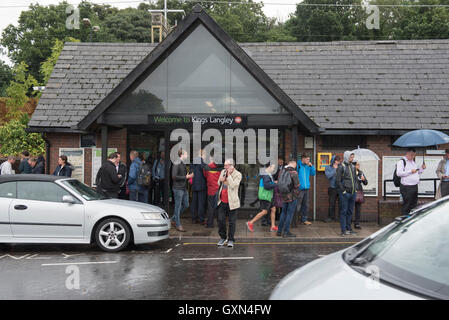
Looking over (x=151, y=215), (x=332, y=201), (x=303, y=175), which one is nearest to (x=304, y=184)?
(x=303, y=175)

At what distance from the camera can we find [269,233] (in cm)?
1131

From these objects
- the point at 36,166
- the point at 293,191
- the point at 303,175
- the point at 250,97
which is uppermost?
the point at 250,97

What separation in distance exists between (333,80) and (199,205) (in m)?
6.89

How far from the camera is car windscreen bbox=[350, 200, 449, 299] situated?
2.86 meters

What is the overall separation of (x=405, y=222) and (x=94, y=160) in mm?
12203

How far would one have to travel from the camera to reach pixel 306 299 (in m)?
2.86

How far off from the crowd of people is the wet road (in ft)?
3.58

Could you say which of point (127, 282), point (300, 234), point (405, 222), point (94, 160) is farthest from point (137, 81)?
point (405, 222)

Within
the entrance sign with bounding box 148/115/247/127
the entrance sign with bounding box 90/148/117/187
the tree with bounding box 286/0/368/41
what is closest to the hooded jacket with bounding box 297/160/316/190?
the entrance sign with bounding box 148/115/247/127

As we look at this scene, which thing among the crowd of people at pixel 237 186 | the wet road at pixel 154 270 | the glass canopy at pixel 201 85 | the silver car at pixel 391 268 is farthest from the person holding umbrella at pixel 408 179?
the silver car at pixel 391 268

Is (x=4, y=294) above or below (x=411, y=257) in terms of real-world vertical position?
below

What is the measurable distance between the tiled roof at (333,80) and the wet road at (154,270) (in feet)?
19.1

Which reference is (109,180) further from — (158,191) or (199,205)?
(158,191)

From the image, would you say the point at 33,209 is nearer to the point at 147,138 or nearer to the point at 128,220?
the point at 128,220
